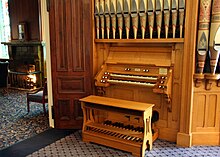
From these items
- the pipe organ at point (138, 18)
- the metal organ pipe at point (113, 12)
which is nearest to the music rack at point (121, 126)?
the pipe organ at point (138, 18)

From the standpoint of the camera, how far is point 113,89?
12.7 ft

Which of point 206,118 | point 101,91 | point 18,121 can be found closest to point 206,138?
point 206,118

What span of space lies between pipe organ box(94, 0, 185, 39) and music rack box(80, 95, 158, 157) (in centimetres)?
103

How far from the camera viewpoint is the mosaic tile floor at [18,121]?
375cm

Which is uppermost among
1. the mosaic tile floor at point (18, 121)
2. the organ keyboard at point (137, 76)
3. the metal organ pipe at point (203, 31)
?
the metal organ pipe at point (203, 31)

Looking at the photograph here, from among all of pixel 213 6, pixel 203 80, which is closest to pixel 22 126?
pixel 203 80

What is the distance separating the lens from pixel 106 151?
322cm

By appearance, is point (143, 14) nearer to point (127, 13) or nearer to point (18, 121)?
point (127, 13)

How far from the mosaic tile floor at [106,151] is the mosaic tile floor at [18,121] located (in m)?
0.66

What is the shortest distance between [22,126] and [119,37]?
233 centimetres

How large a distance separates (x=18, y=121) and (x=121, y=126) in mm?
2049

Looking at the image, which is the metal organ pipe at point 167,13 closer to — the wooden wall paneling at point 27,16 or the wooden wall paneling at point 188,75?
the wooden wall paneling at point 188,75

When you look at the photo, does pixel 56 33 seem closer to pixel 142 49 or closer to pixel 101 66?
pixel 101 66

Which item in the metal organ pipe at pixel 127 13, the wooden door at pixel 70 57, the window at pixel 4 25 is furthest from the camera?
the window at pixel 4 25
